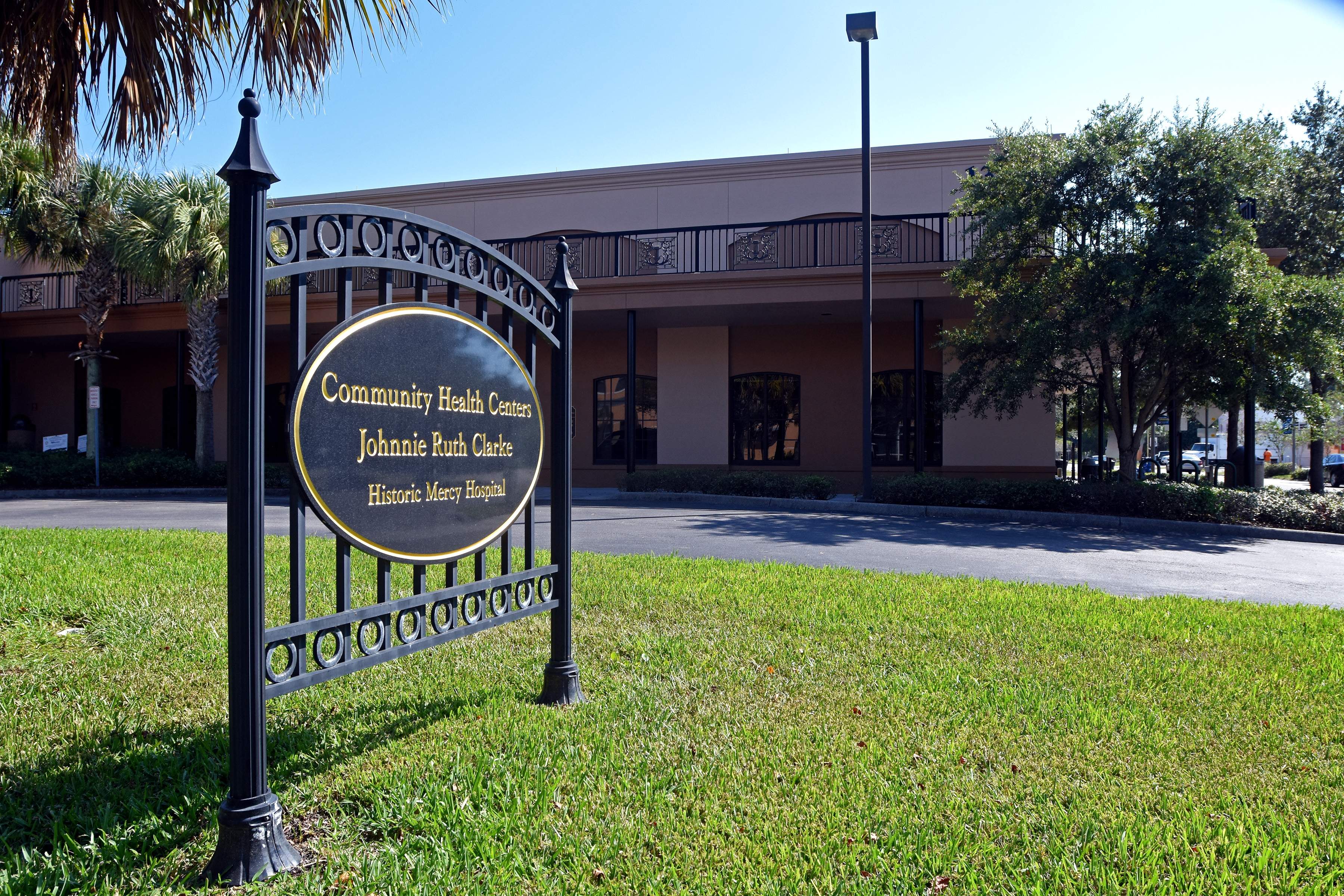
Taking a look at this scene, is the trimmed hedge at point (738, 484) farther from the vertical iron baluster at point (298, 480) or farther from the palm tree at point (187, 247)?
the vertical iron baluster at point (298, 480)

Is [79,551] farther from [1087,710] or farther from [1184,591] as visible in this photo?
[1184,591]

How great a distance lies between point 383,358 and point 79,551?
6.54 meters

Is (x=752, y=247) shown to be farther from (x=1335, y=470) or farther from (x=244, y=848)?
(x=1335, y=470)

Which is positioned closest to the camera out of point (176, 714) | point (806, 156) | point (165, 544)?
point (176, 714)

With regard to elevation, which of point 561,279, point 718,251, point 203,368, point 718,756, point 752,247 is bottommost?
point 718,756

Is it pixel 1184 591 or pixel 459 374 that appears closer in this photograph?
pixel 459 374

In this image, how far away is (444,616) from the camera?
3.63 metres

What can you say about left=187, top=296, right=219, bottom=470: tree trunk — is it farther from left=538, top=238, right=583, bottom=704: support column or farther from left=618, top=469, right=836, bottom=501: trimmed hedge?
left=538, top=238, right=583, bottom=704: support column

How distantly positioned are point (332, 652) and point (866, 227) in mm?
14018

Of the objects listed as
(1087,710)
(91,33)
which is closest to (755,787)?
(1087,710)

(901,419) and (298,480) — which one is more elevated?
(901,419)

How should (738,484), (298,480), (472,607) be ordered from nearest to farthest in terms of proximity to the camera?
(298,480), (472,607), (738,484)

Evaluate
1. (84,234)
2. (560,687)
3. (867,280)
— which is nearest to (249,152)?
(560,687)

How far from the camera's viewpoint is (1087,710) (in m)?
4.22
